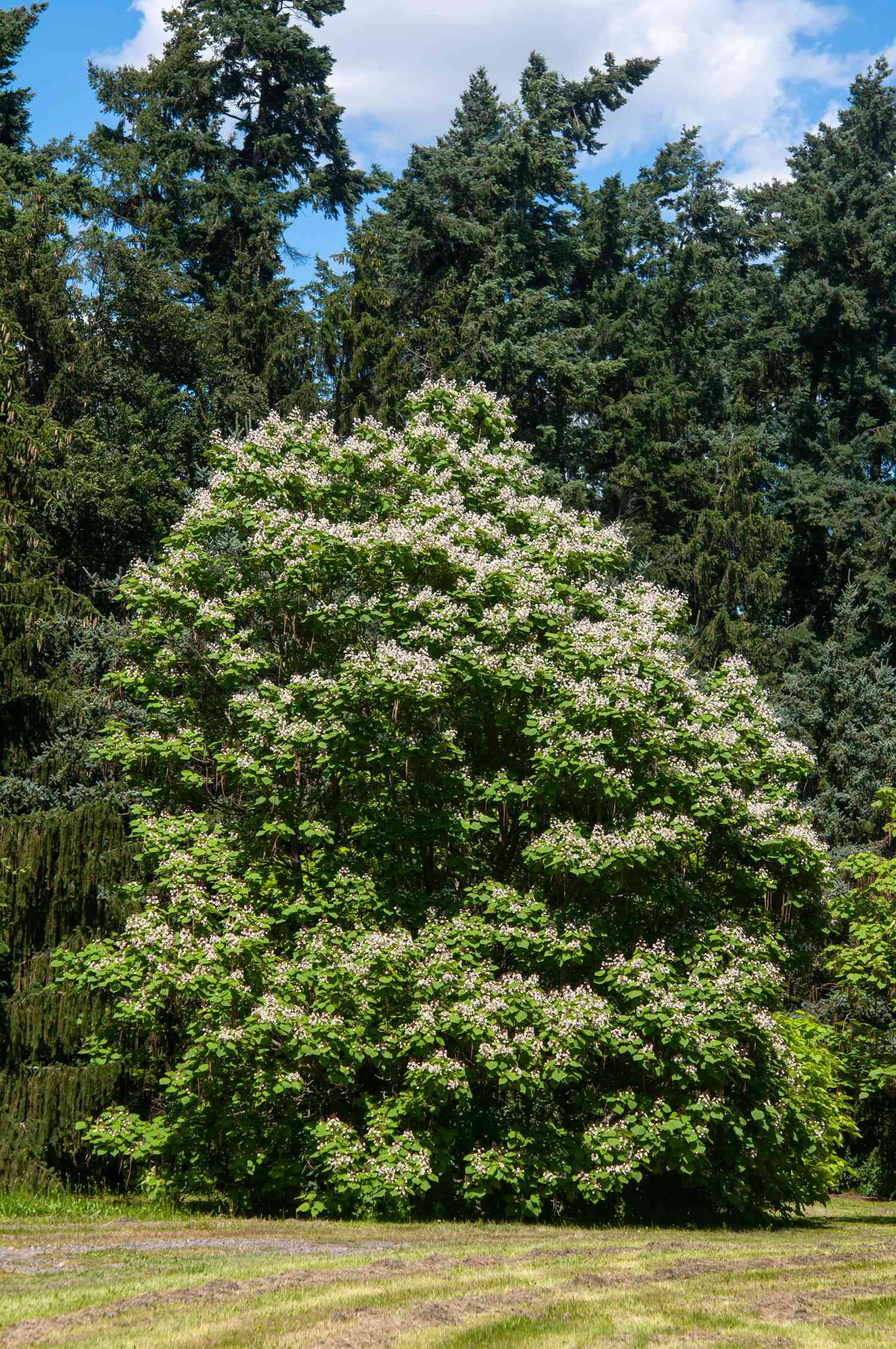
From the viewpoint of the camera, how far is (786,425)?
46344 millimetres

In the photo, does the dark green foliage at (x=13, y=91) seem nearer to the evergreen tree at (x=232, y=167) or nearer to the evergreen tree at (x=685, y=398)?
the evergreen tree at (x=232, y=167)

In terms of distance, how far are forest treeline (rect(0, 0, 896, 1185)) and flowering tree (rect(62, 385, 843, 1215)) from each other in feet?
18.7

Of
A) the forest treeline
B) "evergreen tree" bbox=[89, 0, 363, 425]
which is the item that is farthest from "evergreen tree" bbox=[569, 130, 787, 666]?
"evergreen tree" bbox=[89, 0, 363, 425]

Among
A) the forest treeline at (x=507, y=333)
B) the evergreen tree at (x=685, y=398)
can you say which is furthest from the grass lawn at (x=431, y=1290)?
the evergreen tree at (x=685, y=398)

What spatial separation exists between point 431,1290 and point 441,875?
8705 mm

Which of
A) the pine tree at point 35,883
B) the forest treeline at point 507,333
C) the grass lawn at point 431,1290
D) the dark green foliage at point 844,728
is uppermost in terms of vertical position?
the forest treeline at point 507,333

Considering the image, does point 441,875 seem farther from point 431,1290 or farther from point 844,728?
point 844,728

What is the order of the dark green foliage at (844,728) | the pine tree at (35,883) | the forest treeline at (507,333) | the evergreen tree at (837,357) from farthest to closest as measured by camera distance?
1. the evergreen tree at (837,357)
2. the dark green foliage at (844,728)
3. the forest treeline at (507,333)
4. the pine tree at (35,883)

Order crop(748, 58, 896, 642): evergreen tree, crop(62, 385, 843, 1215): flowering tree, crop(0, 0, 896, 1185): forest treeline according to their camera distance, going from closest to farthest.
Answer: crop(62, 385, 843, 1215): flowering tree, crop(0, 0, 896, 1185): forest treeline, crop(748, 58, 896, 642): evergreen tree

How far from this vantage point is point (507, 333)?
40.5 metres

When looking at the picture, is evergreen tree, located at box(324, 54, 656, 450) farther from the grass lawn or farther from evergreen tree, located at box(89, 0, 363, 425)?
the grass lawn

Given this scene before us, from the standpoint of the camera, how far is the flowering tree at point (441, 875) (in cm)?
1556

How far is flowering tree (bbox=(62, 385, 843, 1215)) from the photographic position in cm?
1556

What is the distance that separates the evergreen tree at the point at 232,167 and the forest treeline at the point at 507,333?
12 centimetres
